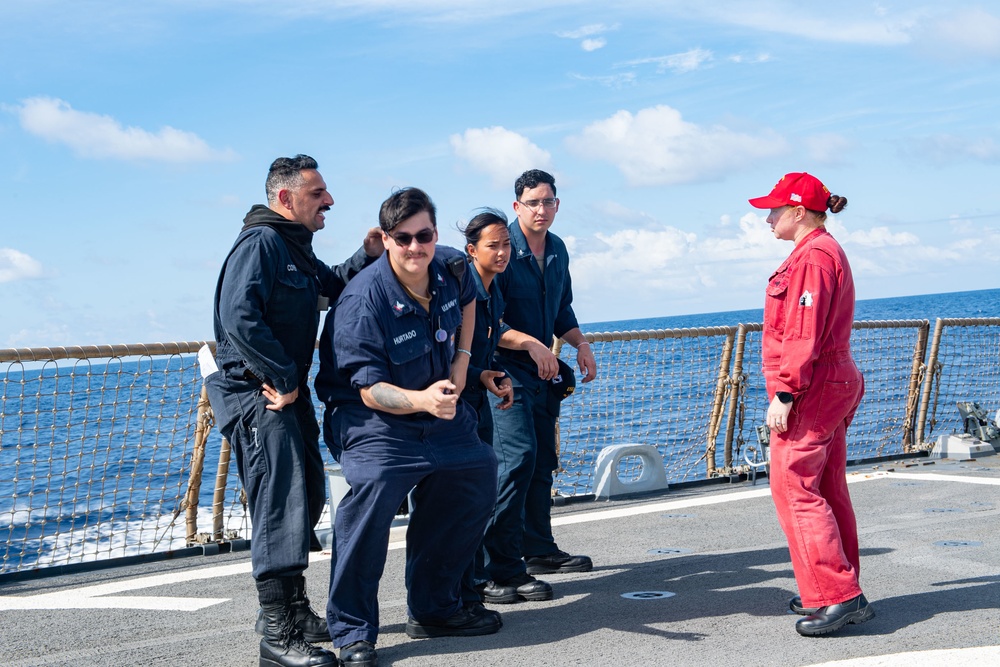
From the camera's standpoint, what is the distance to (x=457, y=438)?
4145 mm

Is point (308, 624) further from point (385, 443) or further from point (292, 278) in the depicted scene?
point (292, 278)

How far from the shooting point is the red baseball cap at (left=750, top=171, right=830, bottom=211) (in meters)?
4.27

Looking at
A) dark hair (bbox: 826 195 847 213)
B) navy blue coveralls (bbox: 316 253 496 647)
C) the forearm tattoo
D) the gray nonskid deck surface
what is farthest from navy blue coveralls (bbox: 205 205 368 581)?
dark hair (bbox: 826 195 847 213)

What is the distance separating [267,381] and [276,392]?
0.21ft

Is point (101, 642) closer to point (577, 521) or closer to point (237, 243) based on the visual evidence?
point (237, 243)

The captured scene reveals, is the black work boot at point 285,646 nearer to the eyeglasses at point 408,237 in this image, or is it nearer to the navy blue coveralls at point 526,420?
the navy blue coveralls at point 526,420

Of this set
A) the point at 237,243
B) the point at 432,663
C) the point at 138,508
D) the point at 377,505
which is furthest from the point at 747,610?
the point at 138,508

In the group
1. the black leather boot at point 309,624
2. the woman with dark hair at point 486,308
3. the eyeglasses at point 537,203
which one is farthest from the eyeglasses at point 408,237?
the black leather boot at point 309,624

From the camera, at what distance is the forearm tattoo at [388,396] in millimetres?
3832

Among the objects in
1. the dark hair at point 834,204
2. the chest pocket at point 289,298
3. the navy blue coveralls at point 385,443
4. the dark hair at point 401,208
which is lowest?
the navy blue coveralls at point 385,443

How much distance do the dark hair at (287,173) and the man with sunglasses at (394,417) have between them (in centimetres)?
42

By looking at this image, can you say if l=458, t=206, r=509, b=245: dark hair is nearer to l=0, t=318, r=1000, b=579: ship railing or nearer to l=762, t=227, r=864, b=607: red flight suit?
l=762, t=227, r=864, b=607: red flight suit

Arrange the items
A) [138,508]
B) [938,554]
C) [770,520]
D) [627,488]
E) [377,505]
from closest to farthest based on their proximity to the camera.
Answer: [377,505] < [938,554] < [770,520] < [627,488] < [138,508]

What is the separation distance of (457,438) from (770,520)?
3.23m
